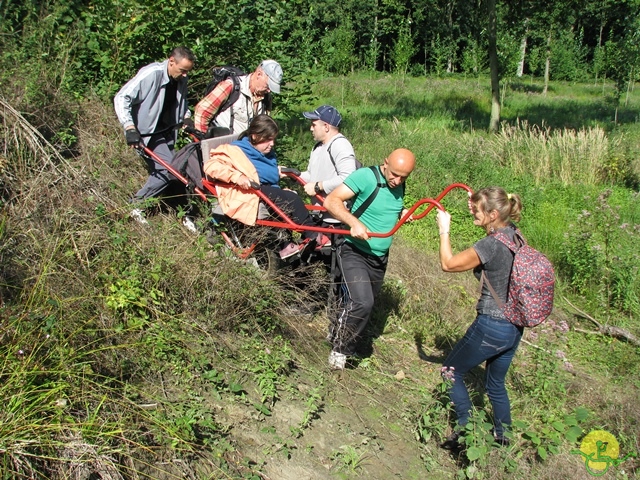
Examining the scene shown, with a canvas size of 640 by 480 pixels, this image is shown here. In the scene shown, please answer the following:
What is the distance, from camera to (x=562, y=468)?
15.9ft

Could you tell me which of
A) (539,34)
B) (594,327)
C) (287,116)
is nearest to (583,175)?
(594,327)

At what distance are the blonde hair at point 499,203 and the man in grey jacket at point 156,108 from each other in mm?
3085

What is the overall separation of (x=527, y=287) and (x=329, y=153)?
2.30 metres

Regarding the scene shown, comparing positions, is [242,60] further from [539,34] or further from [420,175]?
[539,34]

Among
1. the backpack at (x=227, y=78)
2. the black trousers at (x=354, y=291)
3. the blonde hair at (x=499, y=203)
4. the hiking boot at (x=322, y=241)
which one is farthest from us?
the backpack at (x=227, y=78)

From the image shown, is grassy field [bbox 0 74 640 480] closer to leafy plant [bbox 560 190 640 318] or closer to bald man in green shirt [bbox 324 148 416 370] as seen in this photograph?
leafy plant [bbox 560 190 640 318]

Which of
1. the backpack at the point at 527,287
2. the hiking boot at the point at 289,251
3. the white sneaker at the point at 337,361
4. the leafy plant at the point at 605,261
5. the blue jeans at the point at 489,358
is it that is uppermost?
the backpack at the point at 527,287

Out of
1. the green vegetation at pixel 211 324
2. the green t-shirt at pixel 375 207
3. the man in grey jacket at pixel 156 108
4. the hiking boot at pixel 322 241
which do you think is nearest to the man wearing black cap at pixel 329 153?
the hiking boot at pixel 322 241

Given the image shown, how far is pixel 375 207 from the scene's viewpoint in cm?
515

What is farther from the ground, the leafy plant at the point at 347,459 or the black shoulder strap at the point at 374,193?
the black shoulder strap at the point at 374,193

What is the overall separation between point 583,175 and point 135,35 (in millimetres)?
8014

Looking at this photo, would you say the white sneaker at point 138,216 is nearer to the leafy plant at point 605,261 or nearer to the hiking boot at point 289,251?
the hiking boot at point 289,251

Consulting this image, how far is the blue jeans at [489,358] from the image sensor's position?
4.52 meters

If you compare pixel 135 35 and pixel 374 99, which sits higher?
pixel 135 35
